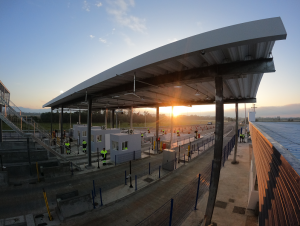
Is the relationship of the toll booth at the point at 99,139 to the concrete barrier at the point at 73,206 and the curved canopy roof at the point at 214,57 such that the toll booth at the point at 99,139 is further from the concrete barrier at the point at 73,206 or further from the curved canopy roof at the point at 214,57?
the concrete barrier at the point at 73,206

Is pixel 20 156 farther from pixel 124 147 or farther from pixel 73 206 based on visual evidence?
pixel 73 206

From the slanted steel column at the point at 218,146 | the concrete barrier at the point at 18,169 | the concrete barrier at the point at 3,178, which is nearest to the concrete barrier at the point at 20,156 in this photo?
the concrete barrier at the point at 18,169

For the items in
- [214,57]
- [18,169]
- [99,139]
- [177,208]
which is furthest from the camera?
[99,139]

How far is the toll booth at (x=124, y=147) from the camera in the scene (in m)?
14.8

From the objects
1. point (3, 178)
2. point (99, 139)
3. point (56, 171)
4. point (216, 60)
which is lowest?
point (56, 171)

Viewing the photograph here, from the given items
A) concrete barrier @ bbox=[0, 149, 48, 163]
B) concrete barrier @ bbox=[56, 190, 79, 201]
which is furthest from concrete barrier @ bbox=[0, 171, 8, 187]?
concrete barrier @ bbox=[56, 190, 79, 201]

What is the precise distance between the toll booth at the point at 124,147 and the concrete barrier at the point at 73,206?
24.1 feet

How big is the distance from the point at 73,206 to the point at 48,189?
376 cm

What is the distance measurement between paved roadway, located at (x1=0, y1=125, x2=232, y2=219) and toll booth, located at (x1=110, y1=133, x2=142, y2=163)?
4.97ft

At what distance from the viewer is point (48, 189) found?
9.45 meters

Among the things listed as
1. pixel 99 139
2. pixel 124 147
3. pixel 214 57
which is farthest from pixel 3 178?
pixel 214 57

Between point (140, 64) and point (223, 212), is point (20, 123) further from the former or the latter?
point (223, 212)

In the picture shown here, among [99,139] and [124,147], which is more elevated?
[99,139]

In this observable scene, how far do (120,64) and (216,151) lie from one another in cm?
568
